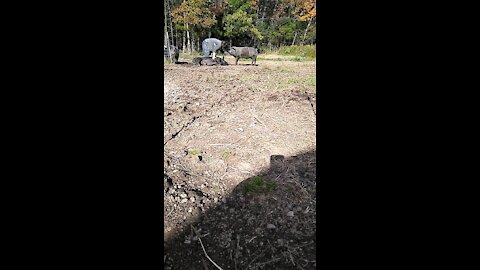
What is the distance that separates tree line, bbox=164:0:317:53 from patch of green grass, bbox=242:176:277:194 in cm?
1534

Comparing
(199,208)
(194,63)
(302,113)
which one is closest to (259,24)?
(194,63)

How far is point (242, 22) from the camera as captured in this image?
62.1ft

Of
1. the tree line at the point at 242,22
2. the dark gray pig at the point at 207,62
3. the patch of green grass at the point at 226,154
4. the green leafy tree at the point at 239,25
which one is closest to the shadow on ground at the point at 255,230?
the patch of green grass at the point at 226,154

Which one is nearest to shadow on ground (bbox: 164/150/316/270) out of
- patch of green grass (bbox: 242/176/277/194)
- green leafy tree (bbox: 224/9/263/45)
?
patch of green grass (bbox: 242/176/277/194)

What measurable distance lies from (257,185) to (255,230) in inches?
19.3

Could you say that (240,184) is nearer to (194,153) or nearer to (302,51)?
(194,153)

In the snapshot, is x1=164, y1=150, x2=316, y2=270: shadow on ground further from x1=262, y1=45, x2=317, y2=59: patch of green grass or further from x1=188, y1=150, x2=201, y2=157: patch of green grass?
x1=262, y1=45, x2=317, y2=59: patch of green grass

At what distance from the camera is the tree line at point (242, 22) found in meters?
16.6

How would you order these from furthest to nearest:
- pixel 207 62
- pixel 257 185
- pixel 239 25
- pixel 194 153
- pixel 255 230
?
pixel 239 25
pixel 207 62
pixel 194 153
pixel 257 185
pixel 255 230

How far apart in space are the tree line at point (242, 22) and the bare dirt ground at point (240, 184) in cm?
1368

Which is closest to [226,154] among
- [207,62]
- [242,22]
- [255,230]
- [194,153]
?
[194,153]

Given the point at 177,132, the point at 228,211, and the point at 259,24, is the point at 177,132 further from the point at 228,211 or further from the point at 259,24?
the point at 259,24
